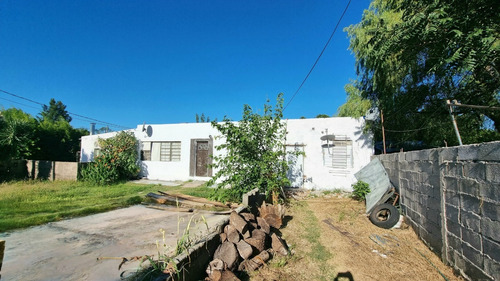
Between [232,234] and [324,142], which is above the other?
[324,142]

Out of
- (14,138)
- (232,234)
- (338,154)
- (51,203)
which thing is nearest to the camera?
(232,234)

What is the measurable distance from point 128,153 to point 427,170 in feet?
39.3

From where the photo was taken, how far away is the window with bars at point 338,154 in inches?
343

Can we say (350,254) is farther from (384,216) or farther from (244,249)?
(384,216)

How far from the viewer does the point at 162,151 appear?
11.7 meters

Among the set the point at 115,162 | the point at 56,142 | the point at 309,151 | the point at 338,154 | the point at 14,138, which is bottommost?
the point at 115,162

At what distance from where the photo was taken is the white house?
866 centimetres

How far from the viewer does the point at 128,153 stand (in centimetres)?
1129

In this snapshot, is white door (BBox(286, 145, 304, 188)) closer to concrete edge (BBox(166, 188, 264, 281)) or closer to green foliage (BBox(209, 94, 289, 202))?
green foliage (BBox(209, 94, 289, 202))

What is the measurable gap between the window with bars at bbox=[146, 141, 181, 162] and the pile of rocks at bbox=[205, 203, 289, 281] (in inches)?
328

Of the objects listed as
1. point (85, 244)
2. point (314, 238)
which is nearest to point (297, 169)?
point (314, 238)

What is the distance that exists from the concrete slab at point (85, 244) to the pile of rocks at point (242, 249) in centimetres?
51

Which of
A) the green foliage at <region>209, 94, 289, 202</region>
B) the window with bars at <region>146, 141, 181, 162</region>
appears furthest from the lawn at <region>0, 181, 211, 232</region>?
the window with bars at <region>146, 141, 181, 162</region>

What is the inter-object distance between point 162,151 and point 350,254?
33.9ft
